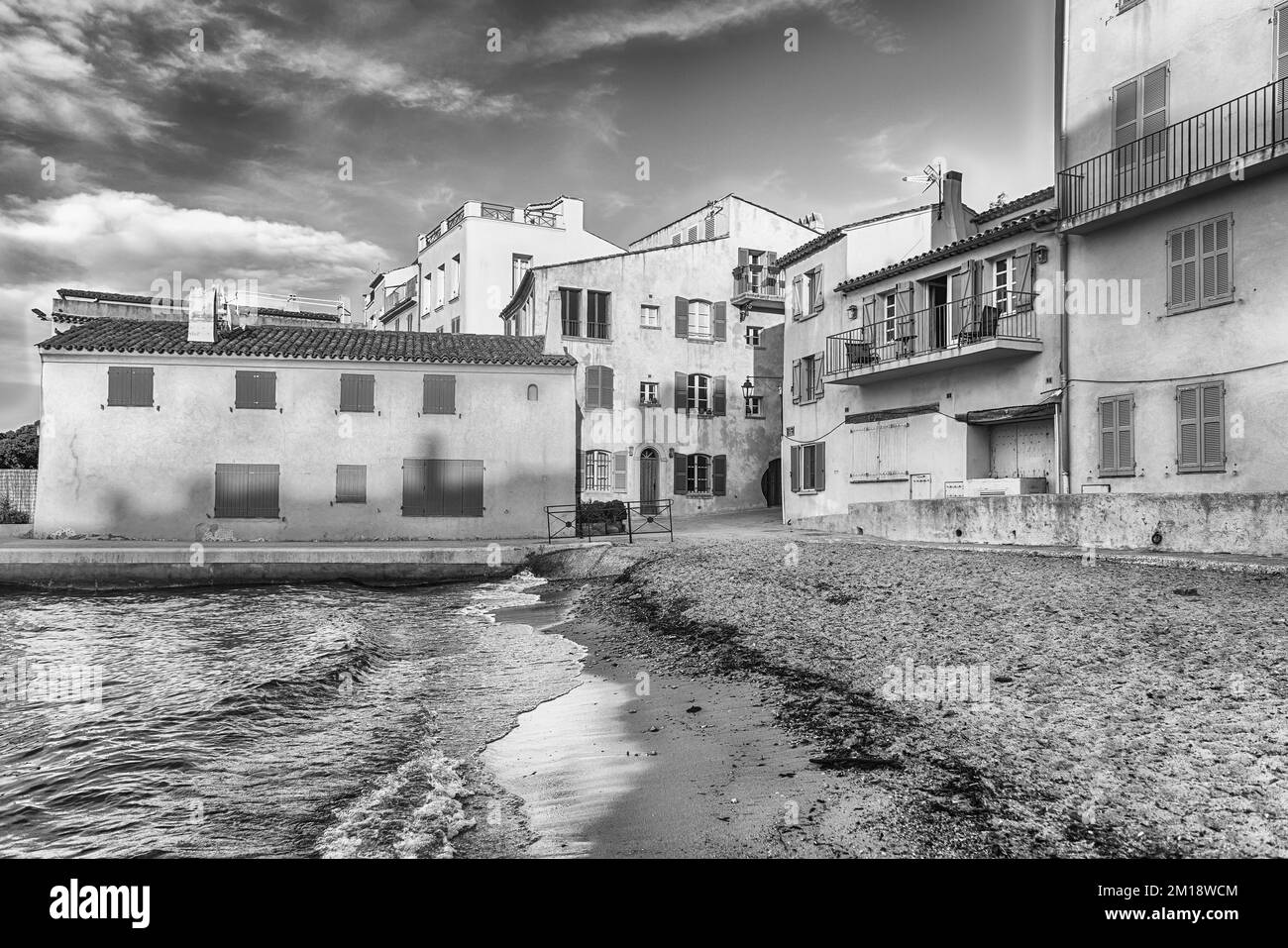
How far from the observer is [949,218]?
25984mm

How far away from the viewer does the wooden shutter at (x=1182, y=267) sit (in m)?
15.9

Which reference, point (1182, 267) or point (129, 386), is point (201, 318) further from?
point (1182, 267)

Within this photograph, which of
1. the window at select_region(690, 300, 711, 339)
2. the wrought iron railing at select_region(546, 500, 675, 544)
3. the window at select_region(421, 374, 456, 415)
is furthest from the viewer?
the window at select_region(690, 300, 711, 339)


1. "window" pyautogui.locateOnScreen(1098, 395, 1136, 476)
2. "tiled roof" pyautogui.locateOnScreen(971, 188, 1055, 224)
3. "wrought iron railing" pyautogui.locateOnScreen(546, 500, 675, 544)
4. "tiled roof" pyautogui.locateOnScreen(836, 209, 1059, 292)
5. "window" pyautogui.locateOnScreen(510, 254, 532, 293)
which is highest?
"window" pyautogui.locateOnScreen(510, 254, 532, 293)

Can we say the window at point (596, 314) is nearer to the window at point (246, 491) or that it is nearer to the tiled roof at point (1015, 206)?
the window at point (246, 491)

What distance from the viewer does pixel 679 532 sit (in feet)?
83.0

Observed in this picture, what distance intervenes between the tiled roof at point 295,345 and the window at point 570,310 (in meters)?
4.26

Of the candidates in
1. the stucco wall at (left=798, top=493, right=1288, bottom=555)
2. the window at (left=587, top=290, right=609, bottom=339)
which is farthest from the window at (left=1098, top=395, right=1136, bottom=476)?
the window at (left=587, top=290, right=609, bottom=339)

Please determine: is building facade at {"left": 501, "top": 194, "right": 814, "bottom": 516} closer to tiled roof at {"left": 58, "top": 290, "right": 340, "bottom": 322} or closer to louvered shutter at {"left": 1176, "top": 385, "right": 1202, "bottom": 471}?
tiled roof at {"left": 58, "top": 290, "right": 340, "bottom": 322}

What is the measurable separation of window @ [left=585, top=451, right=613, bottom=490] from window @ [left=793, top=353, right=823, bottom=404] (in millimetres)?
8308

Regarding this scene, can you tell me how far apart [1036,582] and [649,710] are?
5.82m

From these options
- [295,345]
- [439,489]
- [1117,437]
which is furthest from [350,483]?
[1117,437]

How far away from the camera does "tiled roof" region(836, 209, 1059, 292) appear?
19.1 meters

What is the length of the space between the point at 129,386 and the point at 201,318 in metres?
3.03
